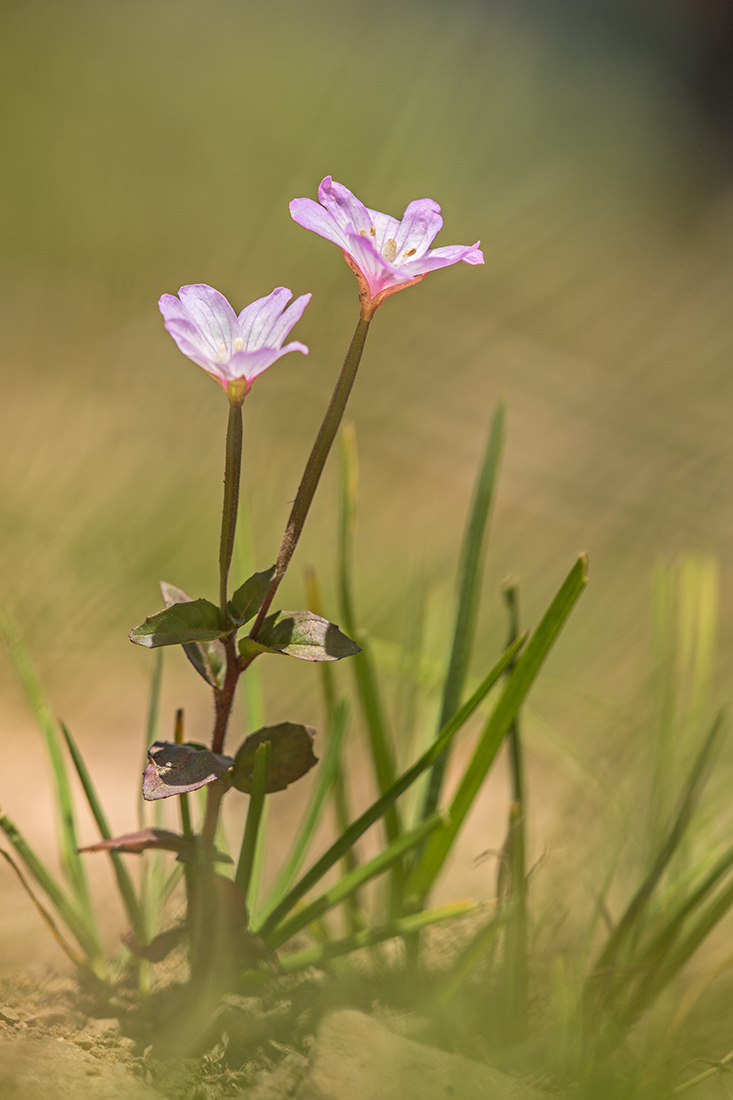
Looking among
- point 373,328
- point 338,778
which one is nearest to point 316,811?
point 338,778

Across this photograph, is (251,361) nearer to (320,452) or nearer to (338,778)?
(320,452)

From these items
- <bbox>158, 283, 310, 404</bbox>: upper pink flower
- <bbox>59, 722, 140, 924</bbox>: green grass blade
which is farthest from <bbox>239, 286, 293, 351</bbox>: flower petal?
<bbox>59, 722, 140, 924</bbox>: green grass blade

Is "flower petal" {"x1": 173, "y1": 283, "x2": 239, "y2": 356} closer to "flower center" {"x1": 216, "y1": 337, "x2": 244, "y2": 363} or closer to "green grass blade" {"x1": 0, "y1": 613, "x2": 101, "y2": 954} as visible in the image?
"flower center" {"x1": 216, "y1": 337, "x2": 244, "y2": 363}

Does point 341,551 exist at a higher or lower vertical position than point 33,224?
lower

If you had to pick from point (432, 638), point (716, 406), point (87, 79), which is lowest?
point (432, 638)

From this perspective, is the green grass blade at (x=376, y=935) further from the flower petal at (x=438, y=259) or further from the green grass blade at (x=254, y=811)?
the flower petal at (x=438, y=259)

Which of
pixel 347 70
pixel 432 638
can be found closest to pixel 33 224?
pixel 347 70

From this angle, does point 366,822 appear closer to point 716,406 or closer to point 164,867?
point 164,867

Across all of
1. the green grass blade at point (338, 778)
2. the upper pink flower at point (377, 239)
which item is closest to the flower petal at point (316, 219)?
the upper pink flower at point (377, 239)
